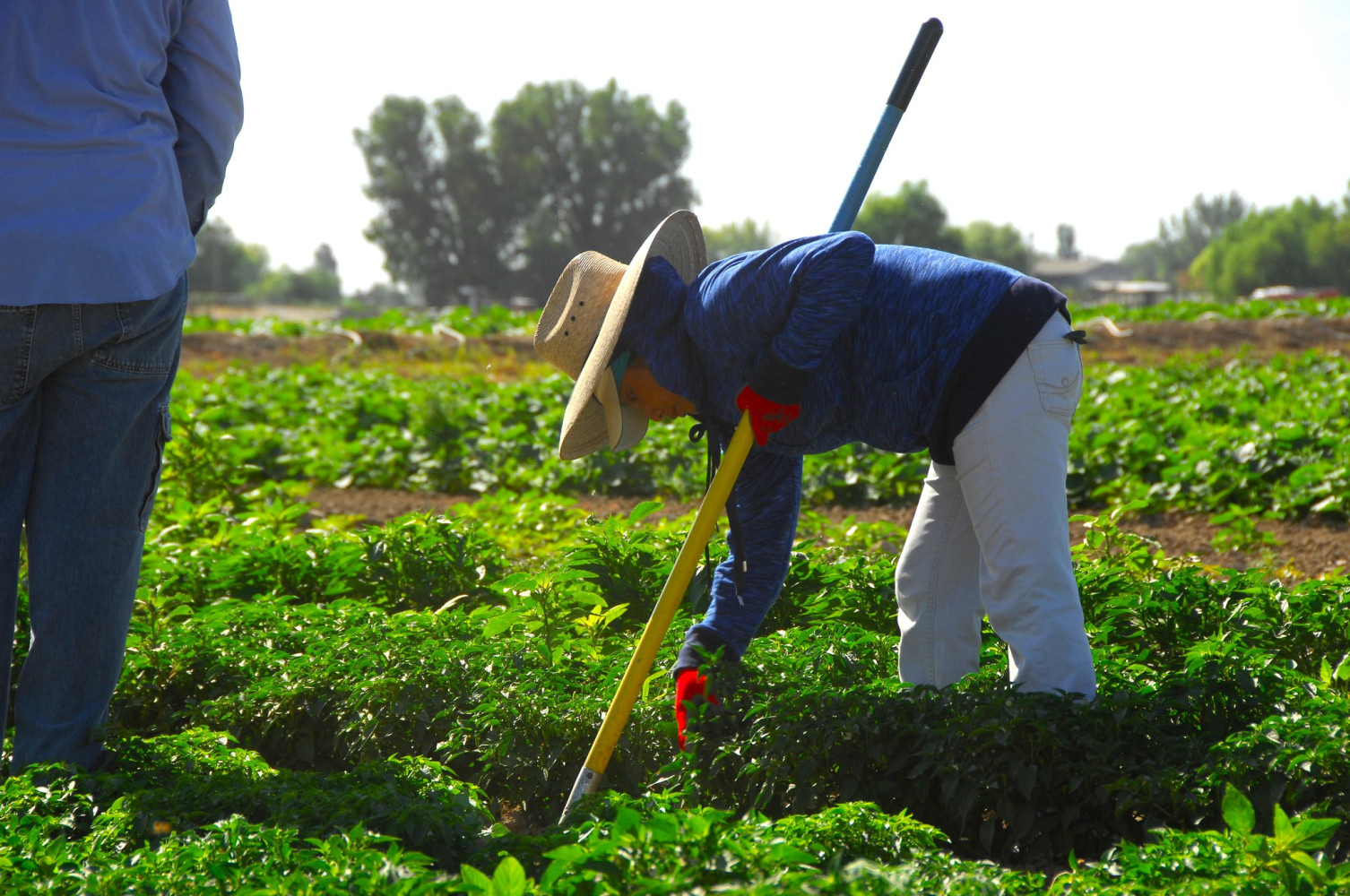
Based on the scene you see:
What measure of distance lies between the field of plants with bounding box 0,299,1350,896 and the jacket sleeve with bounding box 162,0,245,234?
1.27 metres

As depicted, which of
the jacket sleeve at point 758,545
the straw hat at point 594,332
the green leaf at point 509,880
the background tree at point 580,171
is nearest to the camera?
the green leaf at point 509,880

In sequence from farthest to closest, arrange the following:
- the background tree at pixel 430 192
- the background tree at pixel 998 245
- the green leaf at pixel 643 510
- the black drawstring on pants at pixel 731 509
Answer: the background tree at pixel 998 245 < the background tree at pixel 430 192 < the green leaf at pixel 643 510 < the black drawstring on pants at pixel 731 509

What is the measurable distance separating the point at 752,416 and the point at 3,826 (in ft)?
5.19

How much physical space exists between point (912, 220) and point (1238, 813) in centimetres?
6242

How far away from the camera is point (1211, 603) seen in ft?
9.53

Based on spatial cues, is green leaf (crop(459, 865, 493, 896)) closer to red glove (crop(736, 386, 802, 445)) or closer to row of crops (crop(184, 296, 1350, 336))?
red glove (crop(736, 386, 802, 445))

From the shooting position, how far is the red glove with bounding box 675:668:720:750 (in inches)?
95.7

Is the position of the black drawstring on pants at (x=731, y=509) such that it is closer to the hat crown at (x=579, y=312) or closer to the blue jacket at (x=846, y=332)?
the blue jacket at (x=846, y=332)

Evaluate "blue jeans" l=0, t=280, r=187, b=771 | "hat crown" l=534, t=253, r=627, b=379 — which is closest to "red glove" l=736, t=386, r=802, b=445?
"hat crown" l=534, t=253, r=627, b=379

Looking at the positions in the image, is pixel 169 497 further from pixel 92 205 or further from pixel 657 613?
pixel 657 613

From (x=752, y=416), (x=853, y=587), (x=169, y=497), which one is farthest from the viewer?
(x=169, y=497)

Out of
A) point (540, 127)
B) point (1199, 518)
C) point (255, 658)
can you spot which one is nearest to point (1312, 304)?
point (1199, 518)

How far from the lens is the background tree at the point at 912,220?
59.9 m

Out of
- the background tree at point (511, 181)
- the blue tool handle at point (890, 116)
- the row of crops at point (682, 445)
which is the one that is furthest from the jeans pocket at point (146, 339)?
the background tree at point (511, 181)
